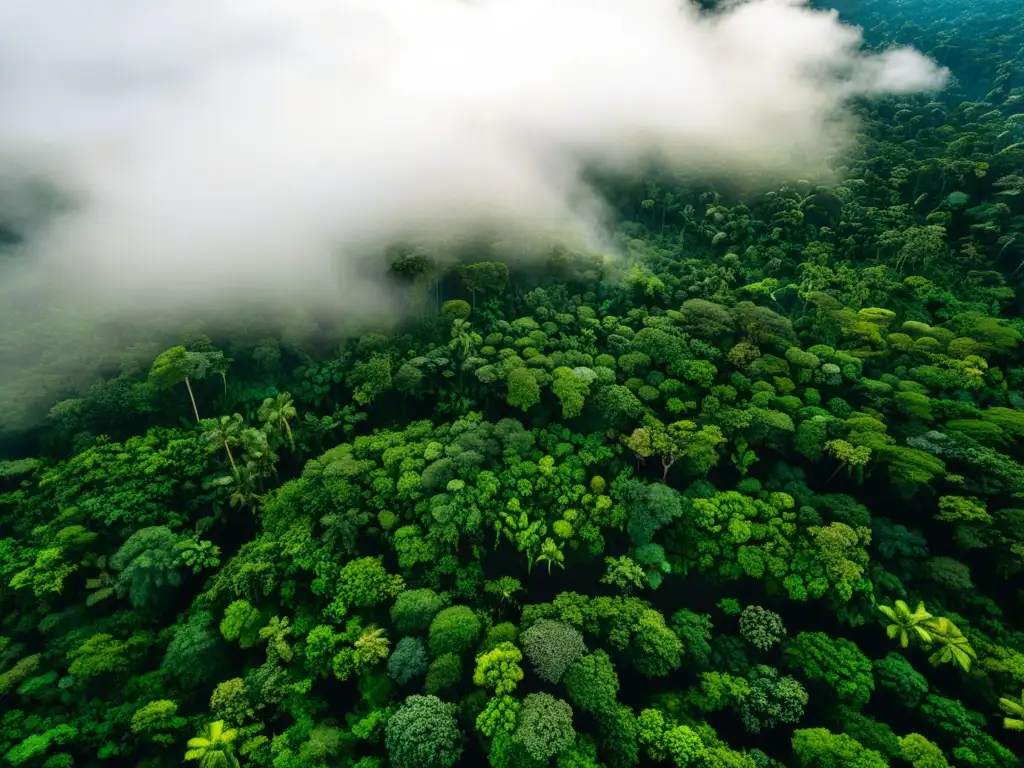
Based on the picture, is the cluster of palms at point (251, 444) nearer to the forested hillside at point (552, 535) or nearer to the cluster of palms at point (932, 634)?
the forested hillside at point (552, 535)

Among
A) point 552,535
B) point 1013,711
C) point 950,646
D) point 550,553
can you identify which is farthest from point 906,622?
point 552,535

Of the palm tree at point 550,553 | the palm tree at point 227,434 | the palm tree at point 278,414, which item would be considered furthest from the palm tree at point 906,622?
the palm tree at point 227,434

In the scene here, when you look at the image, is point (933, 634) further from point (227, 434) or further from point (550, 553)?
point (227, 434)

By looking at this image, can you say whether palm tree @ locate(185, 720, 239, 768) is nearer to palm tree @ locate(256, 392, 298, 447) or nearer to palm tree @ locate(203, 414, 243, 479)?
palm tree @ locate(203, 414, 243, 479)

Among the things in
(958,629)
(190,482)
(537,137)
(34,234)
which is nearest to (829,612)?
(958,629)

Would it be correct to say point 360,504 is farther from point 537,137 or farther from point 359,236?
point 537,137

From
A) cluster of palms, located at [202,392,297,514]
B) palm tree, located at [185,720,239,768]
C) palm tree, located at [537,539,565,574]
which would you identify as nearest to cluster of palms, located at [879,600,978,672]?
palm tree, located at [537,539,565,574]
